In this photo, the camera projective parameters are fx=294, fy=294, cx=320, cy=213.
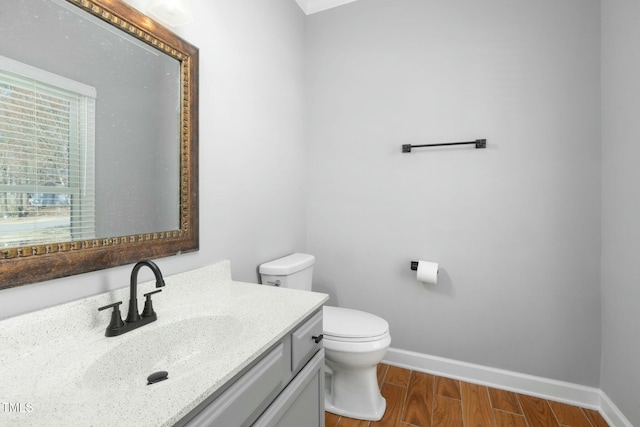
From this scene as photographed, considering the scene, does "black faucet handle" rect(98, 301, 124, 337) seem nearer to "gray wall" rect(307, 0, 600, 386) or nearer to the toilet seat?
the toilet seat

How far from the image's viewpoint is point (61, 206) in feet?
2.83

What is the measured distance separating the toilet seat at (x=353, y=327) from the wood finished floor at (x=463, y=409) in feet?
1.54

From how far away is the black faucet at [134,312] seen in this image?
0.88m

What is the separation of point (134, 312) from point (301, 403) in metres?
0.66

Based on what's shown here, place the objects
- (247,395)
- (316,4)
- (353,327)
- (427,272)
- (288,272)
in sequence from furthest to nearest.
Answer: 1. (316,4)
2. (427,272)
3. (288,272)
4. (353,327)
5. (247,395)

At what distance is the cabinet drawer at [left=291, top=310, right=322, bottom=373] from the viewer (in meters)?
1.01

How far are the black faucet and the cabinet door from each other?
481 millimetres

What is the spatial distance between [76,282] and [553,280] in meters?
2.28

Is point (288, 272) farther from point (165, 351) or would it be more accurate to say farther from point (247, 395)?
point (247, 395)

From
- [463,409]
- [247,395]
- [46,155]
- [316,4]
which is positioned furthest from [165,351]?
[316,4]

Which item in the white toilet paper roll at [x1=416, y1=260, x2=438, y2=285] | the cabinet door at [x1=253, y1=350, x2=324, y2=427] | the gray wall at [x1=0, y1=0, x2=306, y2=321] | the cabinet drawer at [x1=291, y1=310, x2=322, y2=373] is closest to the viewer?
the cabinet door at [x1=253, y1=350, x2=324, y2=427]

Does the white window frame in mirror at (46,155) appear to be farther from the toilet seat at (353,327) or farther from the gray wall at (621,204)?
the gray wall at (621,204)

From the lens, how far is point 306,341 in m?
1.09

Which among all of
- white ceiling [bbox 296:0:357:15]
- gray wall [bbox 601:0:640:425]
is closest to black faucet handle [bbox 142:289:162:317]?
gray wall [bbox 601:0:640:425]
